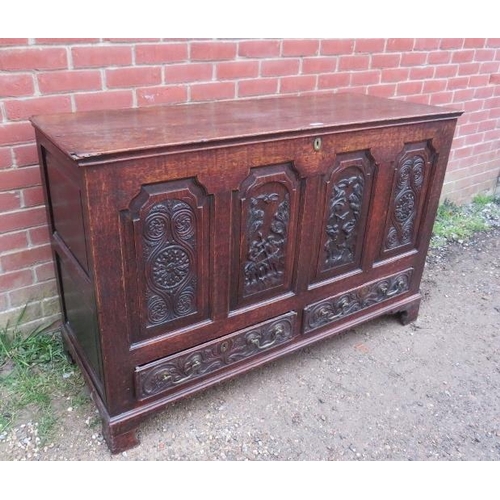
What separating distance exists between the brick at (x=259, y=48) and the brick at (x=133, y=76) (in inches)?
16.4

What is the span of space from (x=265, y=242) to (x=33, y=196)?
0.93 m

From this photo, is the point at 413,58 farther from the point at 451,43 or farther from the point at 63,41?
the point at 63,41

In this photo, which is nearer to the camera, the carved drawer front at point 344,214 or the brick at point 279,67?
the carved drawer front at point 344,214

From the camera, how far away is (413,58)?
286 cm

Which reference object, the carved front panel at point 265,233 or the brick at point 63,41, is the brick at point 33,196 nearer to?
the brick at point 63,41

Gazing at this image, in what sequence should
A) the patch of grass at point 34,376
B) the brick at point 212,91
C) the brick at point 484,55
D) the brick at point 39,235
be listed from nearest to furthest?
the patch of grass at point 34,376 → the brick at point 39,235 → the brick at point 212,91 → the brick at point 484,55

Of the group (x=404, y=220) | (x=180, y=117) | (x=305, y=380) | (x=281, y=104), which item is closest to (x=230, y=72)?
(x=281, y=104)

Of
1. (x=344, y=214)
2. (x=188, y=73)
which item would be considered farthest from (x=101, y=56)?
(x=344, y=214)

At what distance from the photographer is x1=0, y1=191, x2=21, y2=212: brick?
1.85 meters

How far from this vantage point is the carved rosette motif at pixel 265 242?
1656mm

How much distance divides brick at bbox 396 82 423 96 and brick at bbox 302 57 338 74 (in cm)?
57

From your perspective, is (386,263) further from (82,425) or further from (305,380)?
(82,425)

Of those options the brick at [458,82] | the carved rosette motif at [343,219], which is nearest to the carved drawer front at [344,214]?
the carved rosette motif at [343,219]

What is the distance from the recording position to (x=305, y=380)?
2.07 m
